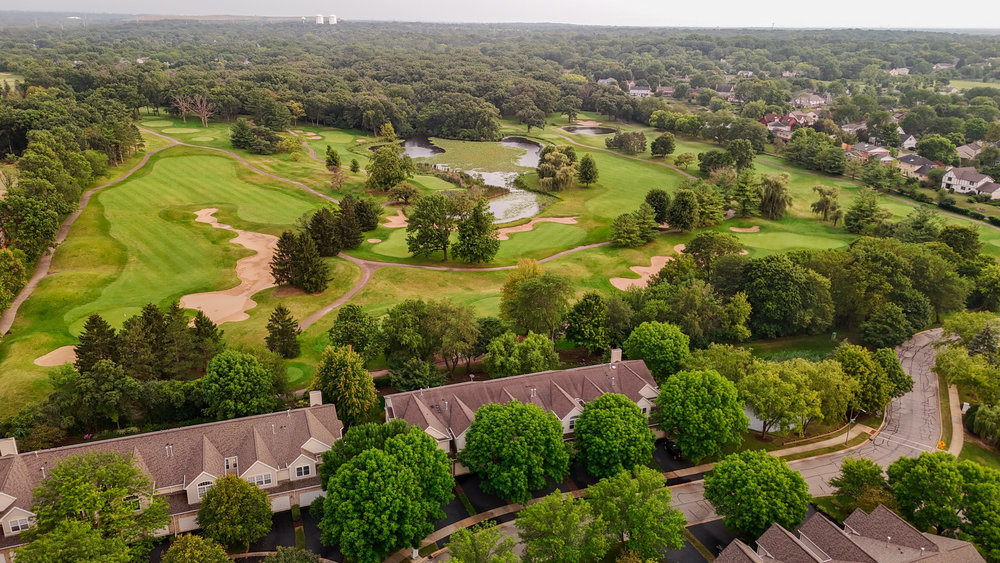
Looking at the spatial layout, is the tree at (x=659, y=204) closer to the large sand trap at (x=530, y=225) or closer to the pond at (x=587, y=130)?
the large sand trap at (x=530, y=225)

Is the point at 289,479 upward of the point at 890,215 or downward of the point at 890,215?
downward

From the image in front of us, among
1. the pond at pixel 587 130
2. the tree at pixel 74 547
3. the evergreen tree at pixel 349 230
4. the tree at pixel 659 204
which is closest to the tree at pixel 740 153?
the tree at pixel 659 204

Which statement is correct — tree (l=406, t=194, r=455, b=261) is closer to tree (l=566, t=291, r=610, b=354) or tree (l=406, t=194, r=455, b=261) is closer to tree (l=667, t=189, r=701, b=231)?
tree (l=566, t=291, r=610, b=354)

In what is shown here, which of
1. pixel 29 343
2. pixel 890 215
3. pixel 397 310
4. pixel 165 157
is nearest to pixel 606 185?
pixel 890 215

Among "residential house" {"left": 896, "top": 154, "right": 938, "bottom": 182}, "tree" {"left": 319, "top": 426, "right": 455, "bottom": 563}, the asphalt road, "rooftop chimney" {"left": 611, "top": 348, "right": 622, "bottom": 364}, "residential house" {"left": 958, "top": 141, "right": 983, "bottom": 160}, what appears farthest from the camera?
"residential house" {"left": 958, "top": 141, "right": 983, "bottom": 160}

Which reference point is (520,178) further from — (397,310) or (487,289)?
(397,310)

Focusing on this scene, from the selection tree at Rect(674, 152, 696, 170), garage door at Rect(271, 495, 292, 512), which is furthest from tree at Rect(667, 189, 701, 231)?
garage door at Rect(271, 495, 292, 512)
